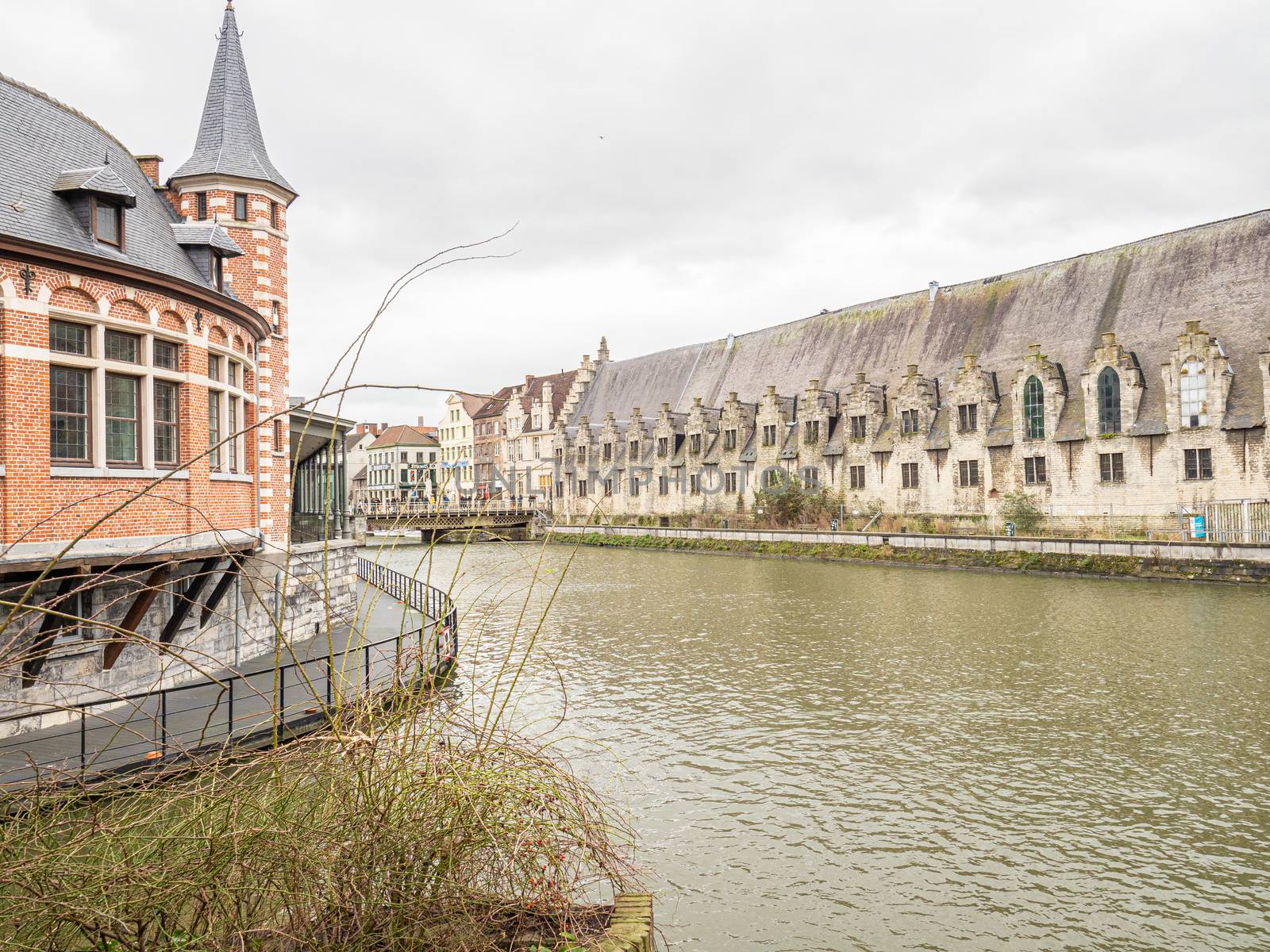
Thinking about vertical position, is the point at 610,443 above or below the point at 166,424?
above

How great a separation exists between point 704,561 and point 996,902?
34642 mm

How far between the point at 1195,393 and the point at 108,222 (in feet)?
129

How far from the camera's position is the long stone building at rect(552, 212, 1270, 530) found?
36.7 metres

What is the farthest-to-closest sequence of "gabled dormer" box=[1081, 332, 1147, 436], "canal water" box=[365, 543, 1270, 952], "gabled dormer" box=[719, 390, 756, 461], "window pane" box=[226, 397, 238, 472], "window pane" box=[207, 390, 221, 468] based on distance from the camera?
"gabled dormer" box=[719, 390, 756, 461] < "gabled dormer" box=[1081, 332, 1147, 436] < "window pane" box=[226, 397, 238, 472] < "window pane" box=[207, 390, 221, 468] < "canal water" box=[365, 543, 1270, 952]

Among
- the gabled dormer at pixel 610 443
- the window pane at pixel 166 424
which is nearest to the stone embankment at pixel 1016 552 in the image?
the window pane at pixel 166 424

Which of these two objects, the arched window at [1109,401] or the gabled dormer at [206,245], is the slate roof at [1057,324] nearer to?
the arched window at [1109,401]

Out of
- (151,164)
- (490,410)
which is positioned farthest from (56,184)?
(490,410)

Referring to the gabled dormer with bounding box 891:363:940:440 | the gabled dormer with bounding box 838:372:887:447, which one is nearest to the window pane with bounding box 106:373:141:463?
the gabled dormer with bounding box 891:363:940:440

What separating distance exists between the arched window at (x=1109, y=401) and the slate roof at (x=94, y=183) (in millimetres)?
39318

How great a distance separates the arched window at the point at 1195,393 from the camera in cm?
3622

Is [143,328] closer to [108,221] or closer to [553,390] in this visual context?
[108,221]

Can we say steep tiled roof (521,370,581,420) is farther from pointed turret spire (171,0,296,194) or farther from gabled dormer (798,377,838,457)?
pointed turret spire (171,0,296,194)

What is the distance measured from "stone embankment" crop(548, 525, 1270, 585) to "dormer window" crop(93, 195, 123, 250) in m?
11.2

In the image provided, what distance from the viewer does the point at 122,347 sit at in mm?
12477
